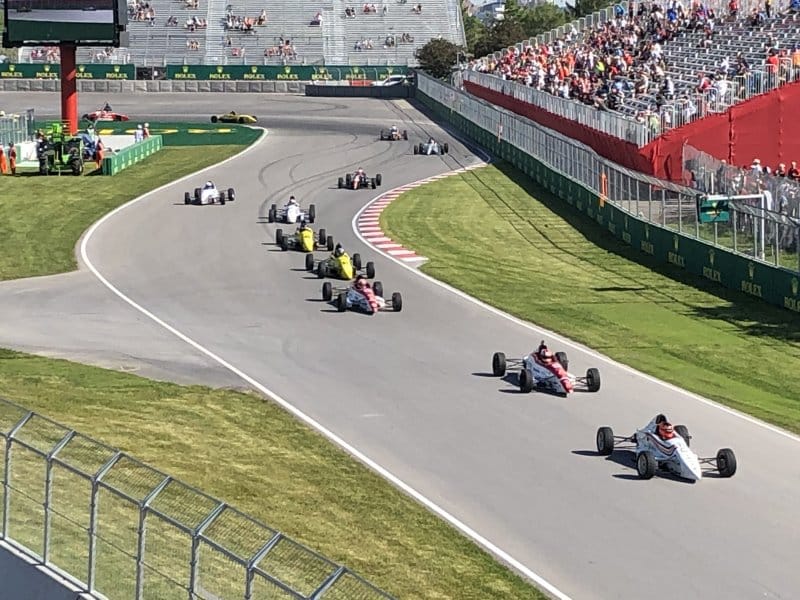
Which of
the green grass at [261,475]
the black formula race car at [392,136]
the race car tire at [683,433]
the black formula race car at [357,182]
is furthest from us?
the black formula race car at [392,136]

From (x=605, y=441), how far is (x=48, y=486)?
9.57m

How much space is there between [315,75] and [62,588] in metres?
86.2

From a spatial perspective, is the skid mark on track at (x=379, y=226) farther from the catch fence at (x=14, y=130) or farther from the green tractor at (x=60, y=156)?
the catch fence at (x=14, y=130)

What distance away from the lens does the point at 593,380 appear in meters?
24.6

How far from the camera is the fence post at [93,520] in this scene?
1266cm

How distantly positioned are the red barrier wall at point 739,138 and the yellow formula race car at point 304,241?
11212 millimetres

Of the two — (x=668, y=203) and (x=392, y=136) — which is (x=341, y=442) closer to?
(x=668, y=203)

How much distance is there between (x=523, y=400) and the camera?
24.3 meters

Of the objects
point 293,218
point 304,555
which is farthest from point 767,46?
point 304,555

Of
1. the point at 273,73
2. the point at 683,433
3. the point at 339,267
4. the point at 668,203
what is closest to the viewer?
the point at 683,433

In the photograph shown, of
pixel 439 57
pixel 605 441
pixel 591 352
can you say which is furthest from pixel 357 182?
pixel 439 57

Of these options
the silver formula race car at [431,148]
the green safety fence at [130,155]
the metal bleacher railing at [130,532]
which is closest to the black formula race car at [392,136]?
the silver formula race car at [431,148]

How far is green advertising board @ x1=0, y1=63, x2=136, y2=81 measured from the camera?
313 feet

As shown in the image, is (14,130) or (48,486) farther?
(14,130)
